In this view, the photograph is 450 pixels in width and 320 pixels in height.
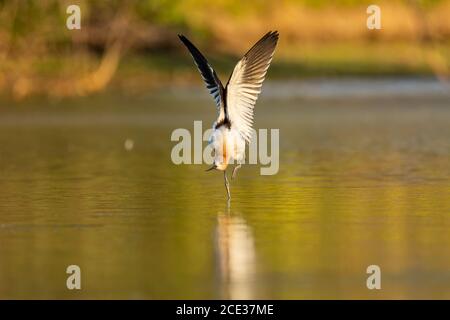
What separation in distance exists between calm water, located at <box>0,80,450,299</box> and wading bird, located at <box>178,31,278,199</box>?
689mm

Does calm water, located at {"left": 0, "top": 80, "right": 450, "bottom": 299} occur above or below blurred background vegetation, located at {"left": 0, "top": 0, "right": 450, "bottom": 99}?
below

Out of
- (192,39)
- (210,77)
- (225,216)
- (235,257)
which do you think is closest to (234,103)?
(210,77)

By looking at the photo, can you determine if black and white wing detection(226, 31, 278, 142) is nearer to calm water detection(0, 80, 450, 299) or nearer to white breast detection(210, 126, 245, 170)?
white breast detection(210, 126, 245, 170)

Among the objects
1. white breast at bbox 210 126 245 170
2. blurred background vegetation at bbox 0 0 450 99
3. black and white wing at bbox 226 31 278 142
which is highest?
blurred background vegetation at bbox 0 0 450 99

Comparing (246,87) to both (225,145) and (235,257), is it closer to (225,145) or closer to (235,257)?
(225,145)

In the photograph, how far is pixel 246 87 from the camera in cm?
1662

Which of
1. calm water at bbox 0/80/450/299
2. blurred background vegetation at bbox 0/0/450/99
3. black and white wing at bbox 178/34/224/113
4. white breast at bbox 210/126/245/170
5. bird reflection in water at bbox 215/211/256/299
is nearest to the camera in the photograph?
bird reflection in water at bbox 215/211/256/299

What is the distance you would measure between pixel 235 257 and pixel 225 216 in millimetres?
2764

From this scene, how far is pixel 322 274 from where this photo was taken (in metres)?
11.8

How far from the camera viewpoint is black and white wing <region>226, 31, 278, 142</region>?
643 inches

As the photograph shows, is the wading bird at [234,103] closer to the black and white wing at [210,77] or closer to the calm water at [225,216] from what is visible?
the black and white wing at [210,77]

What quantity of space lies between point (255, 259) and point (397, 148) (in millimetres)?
12058

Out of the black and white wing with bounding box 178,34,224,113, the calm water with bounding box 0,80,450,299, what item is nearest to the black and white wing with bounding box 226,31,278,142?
the black and white wing with bounding box 178,34,224,113
